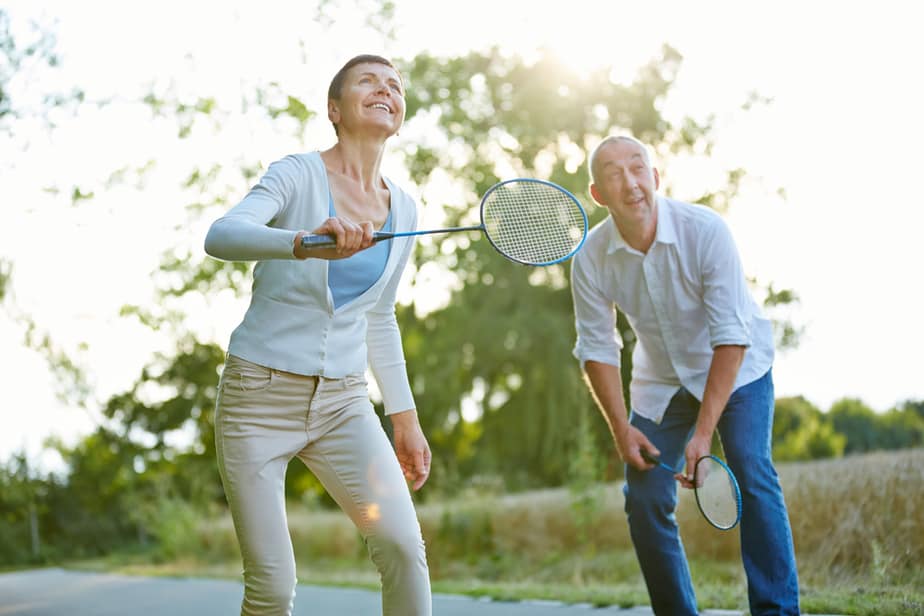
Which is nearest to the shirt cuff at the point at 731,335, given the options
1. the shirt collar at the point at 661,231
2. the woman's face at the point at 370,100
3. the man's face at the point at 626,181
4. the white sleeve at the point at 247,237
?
the shirt collar at the point at 661,231

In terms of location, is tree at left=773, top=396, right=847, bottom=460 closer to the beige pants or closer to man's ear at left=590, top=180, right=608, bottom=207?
man's ear at left=590, top=180, right=608, bottom=207

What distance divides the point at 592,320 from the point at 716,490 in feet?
2.85

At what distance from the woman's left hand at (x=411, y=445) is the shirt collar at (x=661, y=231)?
1.33 m

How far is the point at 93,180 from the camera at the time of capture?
34.4 feet

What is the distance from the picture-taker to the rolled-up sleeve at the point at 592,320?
4586 mm

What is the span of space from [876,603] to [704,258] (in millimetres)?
2198

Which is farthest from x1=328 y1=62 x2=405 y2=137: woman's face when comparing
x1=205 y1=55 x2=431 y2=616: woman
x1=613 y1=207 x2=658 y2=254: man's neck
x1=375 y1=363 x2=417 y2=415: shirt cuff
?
x1=613 y1=207 x2=658 y2=254: man's neck

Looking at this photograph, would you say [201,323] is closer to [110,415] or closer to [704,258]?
[110,415]

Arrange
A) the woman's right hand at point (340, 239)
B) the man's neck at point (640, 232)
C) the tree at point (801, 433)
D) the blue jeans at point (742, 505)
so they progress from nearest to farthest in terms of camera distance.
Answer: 1. the woman's right hand at point (340, 239)
2. the blue jeans at point (742, 505)
3. the man's neck at point (640, 232)
4. the tree at point (801, 433)

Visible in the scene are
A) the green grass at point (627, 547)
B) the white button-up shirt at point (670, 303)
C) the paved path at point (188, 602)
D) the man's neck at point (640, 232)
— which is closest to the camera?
the white button-up shirt at point (670, 303)

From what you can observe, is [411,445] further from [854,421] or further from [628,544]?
[854,421]

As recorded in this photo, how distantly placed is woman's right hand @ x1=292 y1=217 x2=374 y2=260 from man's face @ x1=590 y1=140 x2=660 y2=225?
1.70m

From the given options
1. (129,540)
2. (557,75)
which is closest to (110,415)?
(129,540)

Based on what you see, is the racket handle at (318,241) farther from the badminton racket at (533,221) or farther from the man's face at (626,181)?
the man's face at (626,181)
